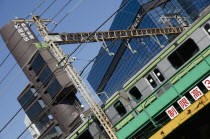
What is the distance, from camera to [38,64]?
177ft

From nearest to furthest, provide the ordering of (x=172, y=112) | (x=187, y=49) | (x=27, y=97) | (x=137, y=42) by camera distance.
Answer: (x=172, y=112), (x=187, y=49), (x=27, y=97), (x=137, y=42)

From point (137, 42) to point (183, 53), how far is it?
6393 centimetres

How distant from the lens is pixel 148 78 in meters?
22.9

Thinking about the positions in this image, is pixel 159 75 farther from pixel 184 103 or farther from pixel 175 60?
pixel 184 103

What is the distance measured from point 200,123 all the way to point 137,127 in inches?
185

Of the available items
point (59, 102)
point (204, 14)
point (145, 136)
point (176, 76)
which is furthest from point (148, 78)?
point (59, 102)

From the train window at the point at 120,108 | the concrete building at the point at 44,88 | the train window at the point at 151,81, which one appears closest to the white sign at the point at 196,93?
the train window at the point at 151,81

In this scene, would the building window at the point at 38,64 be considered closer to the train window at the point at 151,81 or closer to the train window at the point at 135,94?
the train window at the point at 135,94

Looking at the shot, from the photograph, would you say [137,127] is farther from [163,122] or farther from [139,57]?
[139,57]

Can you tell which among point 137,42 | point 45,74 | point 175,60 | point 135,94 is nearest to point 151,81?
point 135,94

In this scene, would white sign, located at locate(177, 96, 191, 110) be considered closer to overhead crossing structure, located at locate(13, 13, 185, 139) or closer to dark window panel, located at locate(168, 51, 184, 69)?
dark window panel, located at locate(168, 51, 184, 69)

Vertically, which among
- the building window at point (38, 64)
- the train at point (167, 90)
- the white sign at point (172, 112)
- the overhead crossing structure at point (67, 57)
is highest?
the building window at point (38, 64)

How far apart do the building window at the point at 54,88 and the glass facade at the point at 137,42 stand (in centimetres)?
2420

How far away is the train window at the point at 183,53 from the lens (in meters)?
21.0
